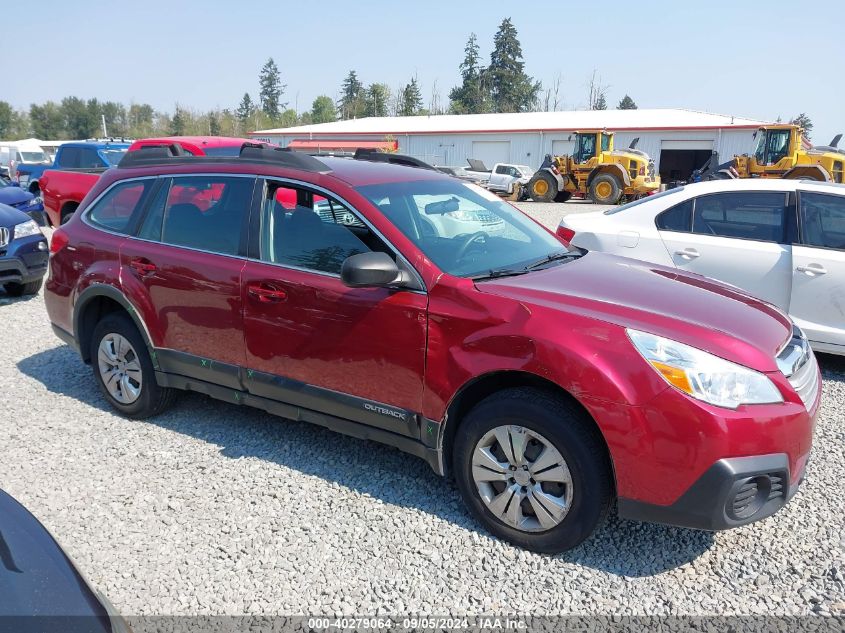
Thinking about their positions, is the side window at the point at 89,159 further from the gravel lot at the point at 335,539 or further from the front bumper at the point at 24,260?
the gravel lot at the point at 335,539

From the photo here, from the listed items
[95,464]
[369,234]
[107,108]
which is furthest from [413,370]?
[107,108]

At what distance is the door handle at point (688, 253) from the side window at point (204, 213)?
379 centimetres

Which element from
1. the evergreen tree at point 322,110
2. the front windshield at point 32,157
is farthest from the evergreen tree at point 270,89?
the front windshield at point 32,157

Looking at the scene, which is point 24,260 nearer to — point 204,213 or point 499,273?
point 204,213

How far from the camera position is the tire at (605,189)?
76.3ft

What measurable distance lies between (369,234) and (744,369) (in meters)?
1.89

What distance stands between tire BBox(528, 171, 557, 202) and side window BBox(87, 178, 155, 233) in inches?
846

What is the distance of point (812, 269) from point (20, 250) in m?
8.27

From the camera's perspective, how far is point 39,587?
5.47 ft

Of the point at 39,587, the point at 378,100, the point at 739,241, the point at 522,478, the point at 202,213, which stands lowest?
the point at 522,478

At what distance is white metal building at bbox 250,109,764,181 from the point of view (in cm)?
3453

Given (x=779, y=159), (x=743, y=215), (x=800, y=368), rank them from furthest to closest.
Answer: (x=779, y=159)
(x=743, y=215)
(x=800, y=368)

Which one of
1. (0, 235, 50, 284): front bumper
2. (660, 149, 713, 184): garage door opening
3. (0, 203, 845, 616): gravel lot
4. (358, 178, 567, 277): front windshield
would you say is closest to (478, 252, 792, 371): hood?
(358, 178, 567, 277): front windshield

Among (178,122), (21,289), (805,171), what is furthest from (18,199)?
(178,122)
